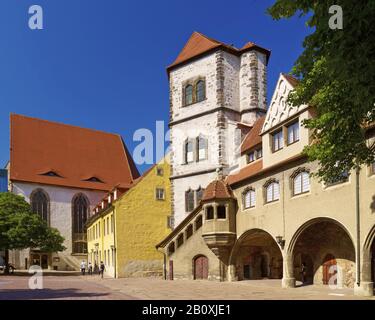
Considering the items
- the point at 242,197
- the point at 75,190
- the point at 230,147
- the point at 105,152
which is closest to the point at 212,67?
the point at 230,147

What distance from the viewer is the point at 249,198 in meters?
27.0

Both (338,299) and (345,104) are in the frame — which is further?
(338,299)

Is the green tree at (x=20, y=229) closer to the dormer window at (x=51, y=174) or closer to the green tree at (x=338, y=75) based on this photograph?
the dormer window at (x=51, y=174)

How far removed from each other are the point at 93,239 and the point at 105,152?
19774mm

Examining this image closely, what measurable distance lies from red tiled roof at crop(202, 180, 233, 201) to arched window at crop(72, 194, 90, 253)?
34.1 metres

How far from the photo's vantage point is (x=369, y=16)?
868cm

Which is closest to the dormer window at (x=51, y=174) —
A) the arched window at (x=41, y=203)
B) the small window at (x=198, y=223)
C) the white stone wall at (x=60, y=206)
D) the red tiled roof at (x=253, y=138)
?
the white stone wall at (x=60, y=206)

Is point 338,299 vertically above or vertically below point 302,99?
below

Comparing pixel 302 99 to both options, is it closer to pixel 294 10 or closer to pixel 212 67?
pixel 294 10

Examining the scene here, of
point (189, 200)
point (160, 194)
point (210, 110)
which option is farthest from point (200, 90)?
point (160, 194)

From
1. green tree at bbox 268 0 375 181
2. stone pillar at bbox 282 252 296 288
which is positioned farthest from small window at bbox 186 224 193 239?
green tree at bbox 268 0 375 181

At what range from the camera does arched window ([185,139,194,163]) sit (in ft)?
119

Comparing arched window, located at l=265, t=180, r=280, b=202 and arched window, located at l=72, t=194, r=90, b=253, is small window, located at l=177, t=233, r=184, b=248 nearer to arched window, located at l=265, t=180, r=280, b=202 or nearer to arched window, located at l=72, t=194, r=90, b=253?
arched window, located at l=265, t=180, r=280, b=202
